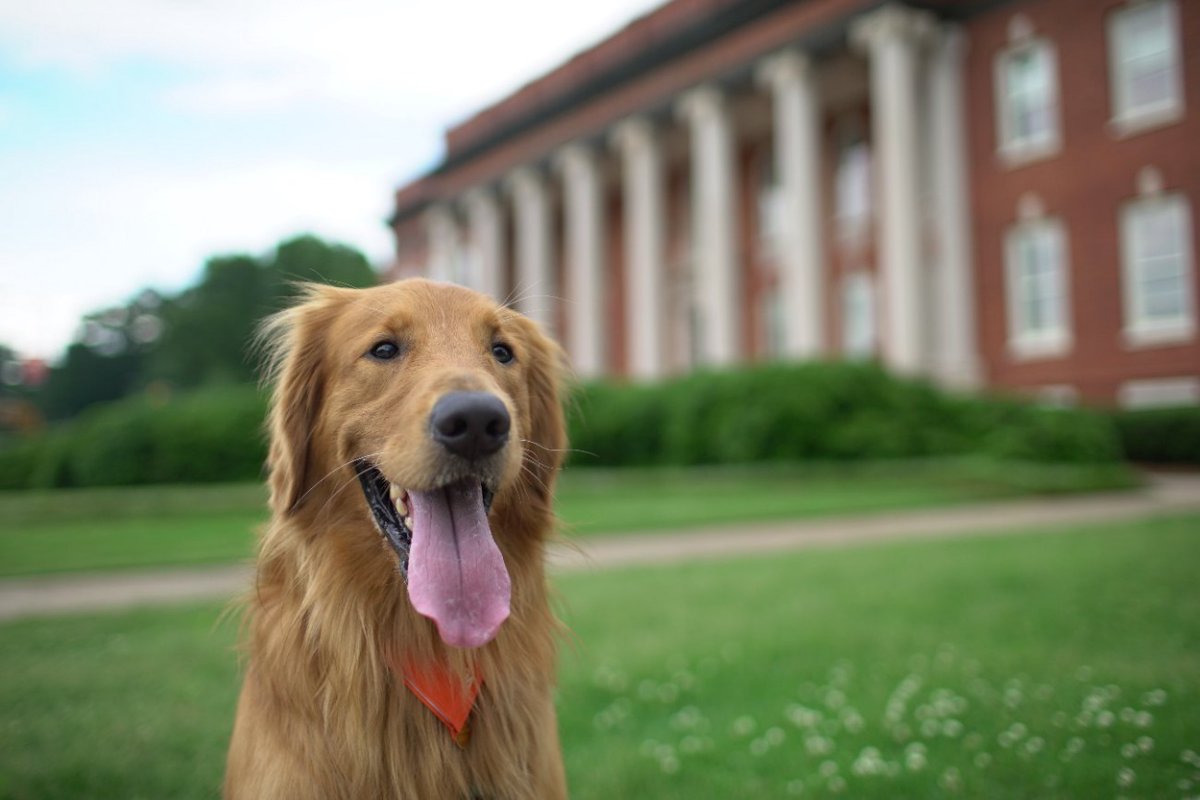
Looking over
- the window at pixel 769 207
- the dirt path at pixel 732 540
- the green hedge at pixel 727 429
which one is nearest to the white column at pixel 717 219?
the window at pixel 769 207

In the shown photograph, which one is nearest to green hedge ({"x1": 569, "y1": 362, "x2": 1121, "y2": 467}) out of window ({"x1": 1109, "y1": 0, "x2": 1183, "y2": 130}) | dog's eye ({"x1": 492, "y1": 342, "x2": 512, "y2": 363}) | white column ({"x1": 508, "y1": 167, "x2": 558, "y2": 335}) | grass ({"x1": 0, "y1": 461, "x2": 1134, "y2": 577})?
grass ({"x1": 0, "y1": 461, "x2": 1134, "y2": 577})

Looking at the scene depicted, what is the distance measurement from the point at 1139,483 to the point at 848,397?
5407mm

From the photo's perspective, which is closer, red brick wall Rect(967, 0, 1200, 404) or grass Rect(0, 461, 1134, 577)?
grass Rect(0, 461, 1134, 577)

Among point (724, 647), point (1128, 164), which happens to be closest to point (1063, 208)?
point (1128, 164)

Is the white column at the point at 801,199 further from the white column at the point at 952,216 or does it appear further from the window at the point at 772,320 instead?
the window at the point at 772,320

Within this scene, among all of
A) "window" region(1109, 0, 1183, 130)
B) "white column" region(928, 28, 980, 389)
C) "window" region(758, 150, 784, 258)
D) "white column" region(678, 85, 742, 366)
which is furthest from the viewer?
"window" region(758, 150, 784, 258)

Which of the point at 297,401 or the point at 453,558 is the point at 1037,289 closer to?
the point at 297,401

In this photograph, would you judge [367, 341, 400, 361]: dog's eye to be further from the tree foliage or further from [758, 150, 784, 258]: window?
the tree foliage

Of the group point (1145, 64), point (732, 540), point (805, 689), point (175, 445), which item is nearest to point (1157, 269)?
point (1145, 64)

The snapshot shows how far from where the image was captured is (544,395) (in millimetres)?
3396

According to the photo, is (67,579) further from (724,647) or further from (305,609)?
(305,609)

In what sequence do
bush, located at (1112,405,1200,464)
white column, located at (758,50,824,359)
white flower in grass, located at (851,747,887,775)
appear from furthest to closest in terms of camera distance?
1. white column, located at (758,50,824,359)
2. bush, located at (1112,405,1200,464)
3. white flower in grass, located at (851,747,887,775)

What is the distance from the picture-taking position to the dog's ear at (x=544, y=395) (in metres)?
3.33

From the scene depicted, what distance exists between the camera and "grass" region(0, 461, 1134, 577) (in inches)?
437
